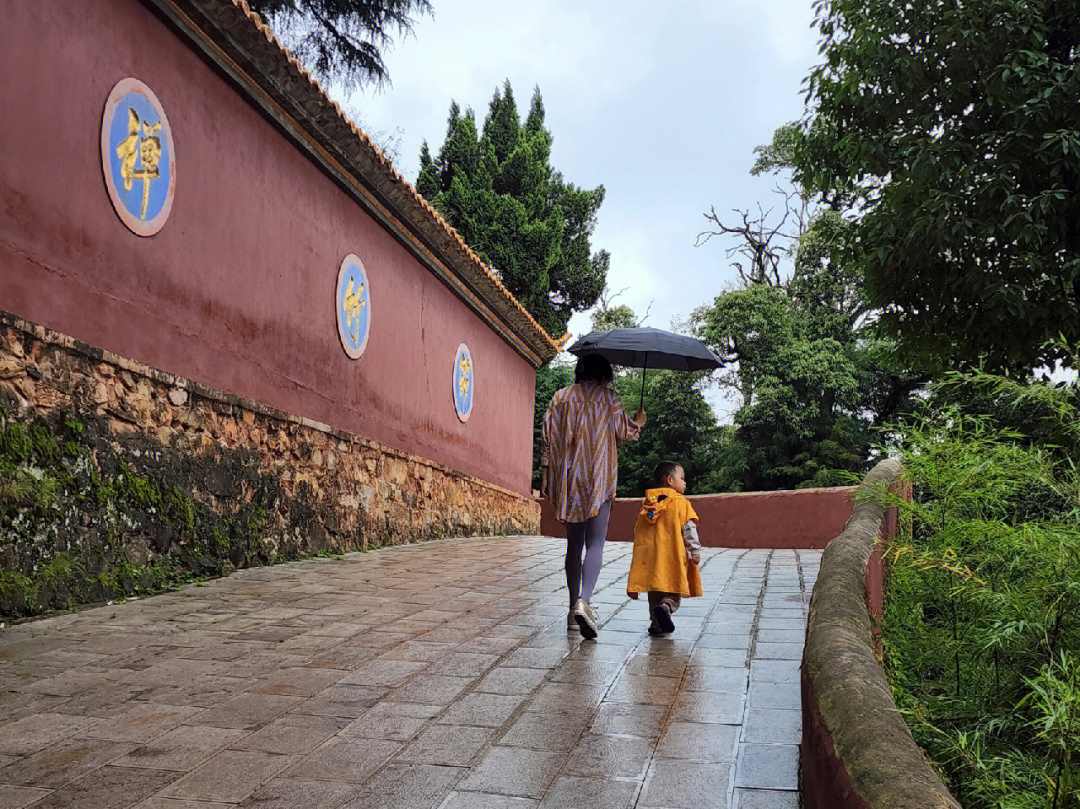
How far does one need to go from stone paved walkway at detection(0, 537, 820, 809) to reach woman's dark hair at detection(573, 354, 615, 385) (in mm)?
Result: 1480

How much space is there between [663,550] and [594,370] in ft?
3.68

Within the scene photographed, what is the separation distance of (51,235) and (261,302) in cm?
271

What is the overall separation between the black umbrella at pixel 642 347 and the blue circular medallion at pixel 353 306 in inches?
184

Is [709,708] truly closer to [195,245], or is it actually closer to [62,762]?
[62,762]

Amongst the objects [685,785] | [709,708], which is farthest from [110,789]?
[709,708]

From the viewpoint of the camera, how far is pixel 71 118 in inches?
244

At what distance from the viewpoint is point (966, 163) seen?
9.25 meters

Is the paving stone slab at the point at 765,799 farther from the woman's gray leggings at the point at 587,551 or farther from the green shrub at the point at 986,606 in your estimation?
the woman's gray leggings at the point at 587,551

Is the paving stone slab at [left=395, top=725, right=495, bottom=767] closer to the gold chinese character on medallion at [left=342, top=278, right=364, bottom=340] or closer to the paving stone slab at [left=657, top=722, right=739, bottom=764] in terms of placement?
the paving stone slab at [left=657, top=722, right=739, bottom=764]

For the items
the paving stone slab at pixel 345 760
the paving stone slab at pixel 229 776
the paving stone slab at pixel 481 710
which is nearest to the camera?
the paving stone slab at pixel 229 776

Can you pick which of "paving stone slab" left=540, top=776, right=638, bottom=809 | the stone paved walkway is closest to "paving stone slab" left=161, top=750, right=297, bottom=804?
the stone paved walkway

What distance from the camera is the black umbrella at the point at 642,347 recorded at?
19.8ft

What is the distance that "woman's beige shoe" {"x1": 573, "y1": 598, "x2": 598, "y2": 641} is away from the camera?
541 centimetres

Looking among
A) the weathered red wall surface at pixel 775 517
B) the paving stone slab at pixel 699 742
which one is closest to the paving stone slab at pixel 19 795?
the paving stone slab at pixel 699 742
